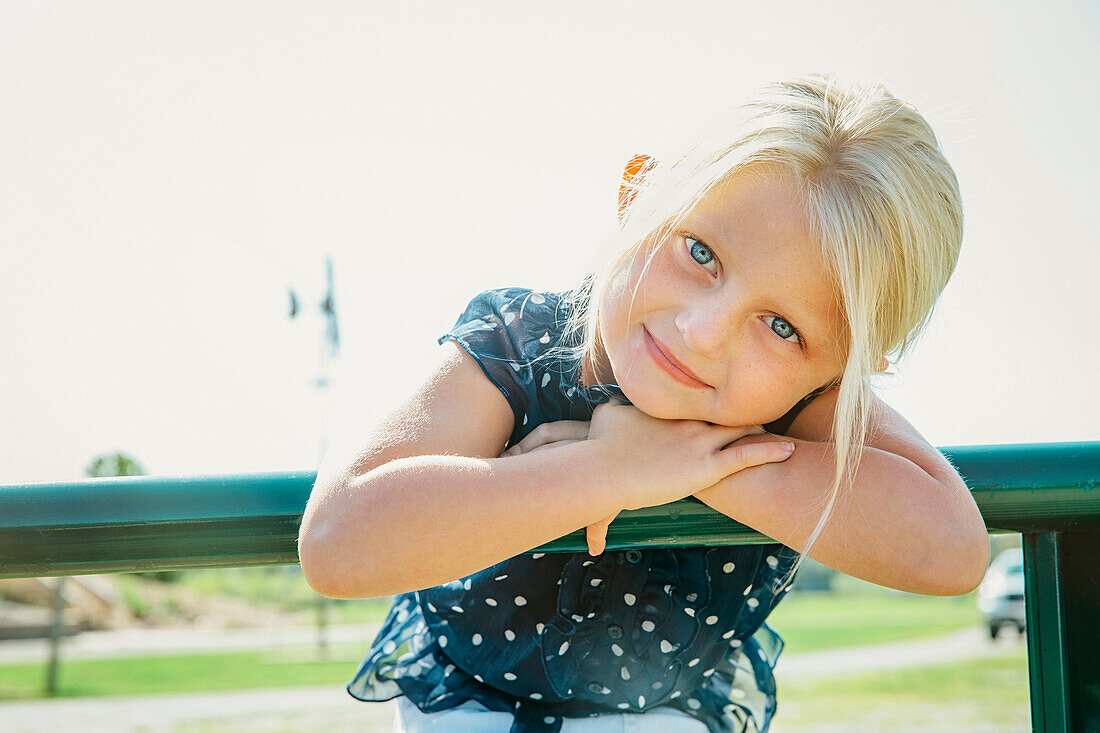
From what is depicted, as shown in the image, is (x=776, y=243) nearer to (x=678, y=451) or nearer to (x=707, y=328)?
(x=707, y=328)

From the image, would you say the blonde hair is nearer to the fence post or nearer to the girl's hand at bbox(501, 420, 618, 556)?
the girl's hand at bbox(501, 420, 618, 556)

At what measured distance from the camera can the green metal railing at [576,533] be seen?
97 cm

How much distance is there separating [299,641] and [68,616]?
22.5 feet

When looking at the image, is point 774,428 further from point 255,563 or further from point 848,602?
point 848,602

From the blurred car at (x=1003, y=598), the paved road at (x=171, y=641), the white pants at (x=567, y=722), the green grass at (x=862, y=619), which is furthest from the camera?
the green grass at (x=862, y=619)

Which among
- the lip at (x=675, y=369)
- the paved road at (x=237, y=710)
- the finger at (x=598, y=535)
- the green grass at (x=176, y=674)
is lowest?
the green grass at (x=176, y=674)

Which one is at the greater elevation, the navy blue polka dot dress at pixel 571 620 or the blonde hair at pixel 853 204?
the blonde hair at pixel 853 204

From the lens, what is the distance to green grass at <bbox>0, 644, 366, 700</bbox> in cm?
1722

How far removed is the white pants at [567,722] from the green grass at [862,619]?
78.6 ft

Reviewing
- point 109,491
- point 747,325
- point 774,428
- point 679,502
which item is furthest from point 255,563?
point 774,428

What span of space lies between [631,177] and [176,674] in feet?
68.8

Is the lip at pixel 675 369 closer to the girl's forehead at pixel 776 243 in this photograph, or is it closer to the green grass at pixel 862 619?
the girl's forehead at pixel 776 243

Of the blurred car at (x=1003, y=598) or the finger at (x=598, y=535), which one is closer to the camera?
the finger at (x=598, y=535)

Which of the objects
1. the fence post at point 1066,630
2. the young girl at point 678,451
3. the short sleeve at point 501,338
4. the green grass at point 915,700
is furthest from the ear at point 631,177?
the green grass at point 915,700
